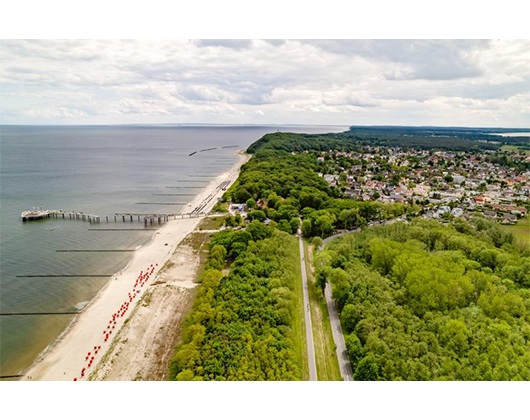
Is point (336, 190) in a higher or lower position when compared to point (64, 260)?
higher

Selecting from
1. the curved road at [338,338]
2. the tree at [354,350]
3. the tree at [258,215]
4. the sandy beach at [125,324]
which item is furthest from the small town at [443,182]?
the sandy beach at [125,324]

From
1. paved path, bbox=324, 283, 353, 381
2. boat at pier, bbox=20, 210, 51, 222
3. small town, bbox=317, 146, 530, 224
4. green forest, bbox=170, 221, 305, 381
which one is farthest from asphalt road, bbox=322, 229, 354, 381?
boat at pier, bbox=20, 210, 51, 222

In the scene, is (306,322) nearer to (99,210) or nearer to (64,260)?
(64,260)

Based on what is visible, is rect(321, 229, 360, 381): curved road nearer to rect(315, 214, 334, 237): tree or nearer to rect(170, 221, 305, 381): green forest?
rect(170, 221, 305, 381): green forest

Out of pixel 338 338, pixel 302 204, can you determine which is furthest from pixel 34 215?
pixel 338 338

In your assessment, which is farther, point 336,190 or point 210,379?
point 336,190

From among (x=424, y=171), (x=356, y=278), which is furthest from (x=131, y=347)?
(x=424, y=171)

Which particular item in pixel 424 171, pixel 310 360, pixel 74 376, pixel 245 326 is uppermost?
pixel 424 171

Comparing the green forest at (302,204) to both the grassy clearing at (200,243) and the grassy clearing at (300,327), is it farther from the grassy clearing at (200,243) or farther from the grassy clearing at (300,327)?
the grassy clearing at (300,327)
